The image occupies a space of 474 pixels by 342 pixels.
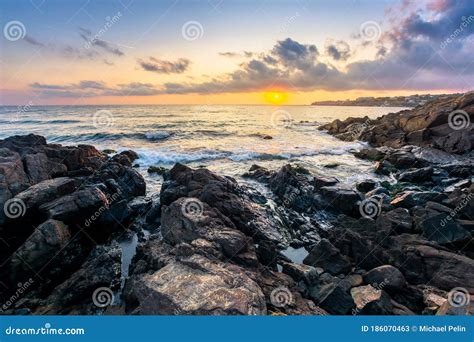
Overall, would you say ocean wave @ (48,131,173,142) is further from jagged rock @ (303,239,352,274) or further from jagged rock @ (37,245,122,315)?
jagged rock @ (303,239,352,274)

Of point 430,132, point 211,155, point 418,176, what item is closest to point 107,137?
point 211,155

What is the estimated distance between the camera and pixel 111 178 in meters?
16.3

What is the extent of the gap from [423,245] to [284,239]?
483 centimetres

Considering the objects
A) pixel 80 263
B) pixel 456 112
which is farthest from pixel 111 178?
pixel 456 112

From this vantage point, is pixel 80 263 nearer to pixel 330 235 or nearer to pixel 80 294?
pixel 80 294

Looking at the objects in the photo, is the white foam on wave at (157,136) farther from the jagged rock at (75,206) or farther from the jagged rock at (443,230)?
the jagged rock at (443,230)

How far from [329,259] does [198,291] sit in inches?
199

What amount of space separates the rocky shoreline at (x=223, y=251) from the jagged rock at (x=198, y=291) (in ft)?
0.08

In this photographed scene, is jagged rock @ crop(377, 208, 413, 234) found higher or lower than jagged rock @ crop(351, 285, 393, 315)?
higher

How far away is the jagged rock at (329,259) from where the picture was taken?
9154 millimetres

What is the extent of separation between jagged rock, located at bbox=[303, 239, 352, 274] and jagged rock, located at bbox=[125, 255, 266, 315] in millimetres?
3320

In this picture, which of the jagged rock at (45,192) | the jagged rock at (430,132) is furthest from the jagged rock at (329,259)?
the jagged rock at (430,132)

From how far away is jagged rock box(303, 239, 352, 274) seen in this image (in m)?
9.15

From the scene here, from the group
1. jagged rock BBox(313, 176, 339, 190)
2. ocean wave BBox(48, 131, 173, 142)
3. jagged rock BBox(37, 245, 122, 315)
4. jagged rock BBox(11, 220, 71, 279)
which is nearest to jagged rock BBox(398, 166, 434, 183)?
jagged rock BBox(313, 176, 339, 190)
